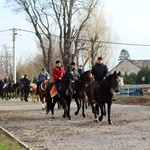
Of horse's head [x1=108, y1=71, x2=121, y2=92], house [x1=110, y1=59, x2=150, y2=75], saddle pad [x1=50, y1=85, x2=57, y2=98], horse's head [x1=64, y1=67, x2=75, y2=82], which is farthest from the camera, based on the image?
house [x1=110, y1=59, x2=150, y2=75]

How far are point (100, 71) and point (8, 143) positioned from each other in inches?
260

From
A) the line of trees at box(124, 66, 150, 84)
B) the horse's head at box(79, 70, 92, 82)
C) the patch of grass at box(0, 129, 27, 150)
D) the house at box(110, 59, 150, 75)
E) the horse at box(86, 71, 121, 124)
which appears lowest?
the patch of grass at box(0, 129, 27, 150)

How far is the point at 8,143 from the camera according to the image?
Result: 1131 centimetres

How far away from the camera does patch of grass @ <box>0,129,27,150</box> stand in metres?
10.4

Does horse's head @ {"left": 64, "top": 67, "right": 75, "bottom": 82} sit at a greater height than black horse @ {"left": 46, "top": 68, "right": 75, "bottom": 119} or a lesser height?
greater

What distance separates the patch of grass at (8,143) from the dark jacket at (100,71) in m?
5.33

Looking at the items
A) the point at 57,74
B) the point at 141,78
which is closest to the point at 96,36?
the point at 141,78

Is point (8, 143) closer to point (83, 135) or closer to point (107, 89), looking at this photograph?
point (83, 135)

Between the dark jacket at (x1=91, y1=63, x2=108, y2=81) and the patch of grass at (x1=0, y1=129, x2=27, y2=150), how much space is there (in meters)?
5.33

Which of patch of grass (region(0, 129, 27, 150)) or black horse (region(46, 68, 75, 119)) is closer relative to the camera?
patch of grass (region(0, 129, 27, 150))

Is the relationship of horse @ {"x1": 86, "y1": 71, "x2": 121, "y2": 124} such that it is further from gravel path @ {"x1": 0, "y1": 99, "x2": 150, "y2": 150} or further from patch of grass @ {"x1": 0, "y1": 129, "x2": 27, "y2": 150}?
patch of grass @ {"x1": 0, "y1": 129, "x2": 27, "y2": 150}

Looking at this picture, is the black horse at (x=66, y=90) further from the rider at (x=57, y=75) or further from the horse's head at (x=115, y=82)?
the horse's head at (x=115, y=82)

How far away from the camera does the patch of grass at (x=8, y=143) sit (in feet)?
34.1

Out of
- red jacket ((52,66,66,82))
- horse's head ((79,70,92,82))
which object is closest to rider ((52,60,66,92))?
red jacket ((52,66,66,82))
